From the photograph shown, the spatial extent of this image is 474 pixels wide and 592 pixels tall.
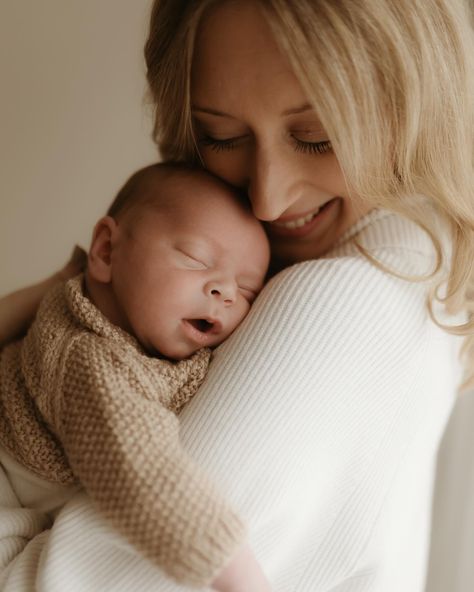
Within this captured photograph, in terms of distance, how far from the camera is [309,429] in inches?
33.7

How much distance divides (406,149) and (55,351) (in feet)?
1.81

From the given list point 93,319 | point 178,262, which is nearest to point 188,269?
point 178,262

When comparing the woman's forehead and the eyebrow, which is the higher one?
the woman's forehead

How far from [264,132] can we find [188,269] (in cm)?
23

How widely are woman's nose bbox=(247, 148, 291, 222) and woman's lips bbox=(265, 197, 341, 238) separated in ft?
0.35

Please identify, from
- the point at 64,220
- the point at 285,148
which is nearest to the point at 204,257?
the point at 285,148

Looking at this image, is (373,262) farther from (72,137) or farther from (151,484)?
(72,137)

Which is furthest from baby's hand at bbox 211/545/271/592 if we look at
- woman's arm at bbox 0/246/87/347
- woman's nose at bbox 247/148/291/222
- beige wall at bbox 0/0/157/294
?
beige wall at bbox 0/0/157/294

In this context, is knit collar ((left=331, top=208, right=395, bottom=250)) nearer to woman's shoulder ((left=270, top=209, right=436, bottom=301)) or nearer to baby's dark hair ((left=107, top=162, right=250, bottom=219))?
woman's shoulder ((left=270, top=209, right=436, bottom=301))

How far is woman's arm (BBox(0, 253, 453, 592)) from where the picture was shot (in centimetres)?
83

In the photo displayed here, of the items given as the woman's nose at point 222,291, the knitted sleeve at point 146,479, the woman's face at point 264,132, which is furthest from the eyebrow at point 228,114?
the knitted sleeve at point 146,479

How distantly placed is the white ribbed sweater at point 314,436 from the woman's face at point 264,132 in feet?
0.39

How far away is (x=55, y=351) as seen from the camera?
95 centimetres

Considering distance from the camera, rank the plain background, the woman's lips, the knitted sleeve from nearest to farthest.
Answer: the knitted sleeve
the woman's lips
the plain background
